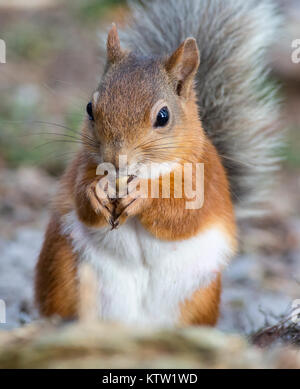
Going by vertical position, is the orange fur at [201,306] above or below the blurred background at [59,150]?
below

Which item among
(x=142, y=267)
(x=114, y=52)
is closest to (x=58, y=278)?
(x=142, y=267)

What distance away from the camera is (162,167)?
5.56ft

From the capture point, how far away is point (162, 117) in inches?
65.7

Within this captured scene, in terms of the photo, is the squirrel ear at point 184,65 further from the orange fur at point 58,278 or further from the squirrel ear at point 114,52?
the orange fur at point 58,278

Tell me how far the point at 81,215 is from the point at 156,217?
0.22m

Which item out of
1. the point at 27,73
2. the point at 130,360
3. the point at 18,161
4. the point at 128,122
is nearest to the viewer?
the point at 130,360

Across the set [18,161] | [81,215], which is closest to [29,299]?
[81,215]

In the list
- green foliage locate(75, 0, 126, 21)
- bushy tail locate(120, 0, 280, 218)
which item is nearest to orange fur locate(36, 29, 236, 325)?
bushy tail locate(120, 0, 280, 218)

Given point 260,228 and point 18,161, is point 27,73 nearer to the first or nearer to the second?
point 18,161

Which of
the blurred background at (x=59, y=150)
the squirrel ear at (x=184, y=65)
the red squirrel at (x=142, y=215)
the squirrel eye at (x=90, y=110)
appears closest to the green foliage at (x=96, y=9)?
the blurred background at (x=59, y=150)

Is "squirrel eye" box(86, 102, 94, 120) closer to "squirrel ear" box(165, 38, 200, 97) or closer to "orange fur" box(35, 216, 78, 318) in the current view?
"squirrel ear" box(165, 38, 200, 97)

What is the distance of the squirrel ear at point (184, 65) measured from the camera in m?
1.76

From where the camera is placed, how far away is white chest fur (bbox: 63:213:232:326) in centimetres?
179

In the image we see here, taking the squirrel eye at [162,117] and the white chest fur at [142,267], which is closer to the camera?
the squirrel eye at [162,117]
